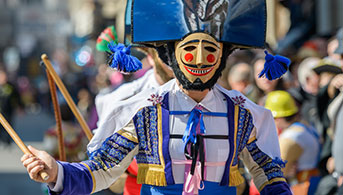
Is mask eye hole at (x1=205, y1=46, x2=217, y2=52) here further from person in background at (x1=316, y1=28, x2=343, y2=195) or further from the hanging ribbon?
person in background at (x1=316, y1=28, x2=343, y2=195)

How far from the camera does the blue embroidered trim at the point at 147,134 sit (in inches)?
125

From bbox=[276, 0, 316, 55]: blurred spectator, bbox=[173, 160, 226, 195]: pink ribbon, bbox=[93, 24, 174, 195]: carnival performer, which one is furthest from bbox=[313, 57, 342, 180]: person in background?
bbox=[276, 0, 316, 55]: blurred spectator

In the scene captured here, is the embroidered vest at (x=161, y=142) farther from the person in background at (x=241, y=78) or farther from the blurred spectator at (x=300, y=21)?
the blurred spectator at (x=300, y=21)

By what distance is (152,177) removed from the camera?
10.4ft

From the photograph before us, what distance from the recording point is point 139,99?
130 inches

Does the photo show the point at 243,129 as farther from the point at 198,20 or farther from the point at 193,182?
the point at 198,20

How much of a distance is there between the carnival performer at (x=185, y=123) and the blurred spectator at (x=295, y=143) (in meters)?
1.70

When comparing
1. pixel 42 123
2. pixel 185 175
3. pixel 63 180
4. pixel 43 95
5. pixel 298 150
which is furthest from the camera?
pixel 43 95

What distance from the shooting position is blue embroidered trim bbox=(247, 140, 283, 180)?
3.32 meters

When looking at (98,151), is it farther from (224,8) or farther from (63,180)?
(224,8)

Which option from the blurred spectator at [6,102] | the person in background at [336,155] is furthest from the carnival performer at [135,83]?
the blurred spectator at [6,102]

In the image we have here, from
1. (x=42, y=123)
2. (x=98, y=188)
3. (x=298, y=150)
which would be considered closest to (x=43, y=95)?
(x=42, y=123)

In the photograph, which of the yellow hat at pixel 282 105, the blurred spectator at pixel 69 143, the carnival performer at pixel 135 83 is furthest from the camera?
the blurred spectator at pixel 69 143

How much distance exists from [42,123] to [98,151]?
16857mm
